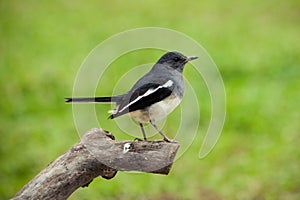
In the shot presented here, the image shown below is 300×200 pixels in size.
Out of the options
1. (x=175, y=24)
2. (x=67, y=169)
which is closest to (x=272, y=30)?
(x=175, y=24)

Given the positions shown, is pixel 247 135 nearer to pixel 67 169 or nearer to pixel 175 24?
pixel 67 169

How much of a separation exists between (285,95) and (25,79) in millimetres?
4720

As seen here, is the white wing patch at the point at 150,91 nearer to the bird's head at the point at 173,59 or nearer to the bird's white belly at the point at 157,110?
the bird's white belly at the point at 157,110

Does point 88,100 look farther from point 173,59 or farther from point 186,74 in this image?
point 186,74

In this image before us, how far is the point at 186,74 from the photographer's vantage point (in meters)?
12.2

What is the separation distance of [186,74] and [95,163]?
24.8 feet

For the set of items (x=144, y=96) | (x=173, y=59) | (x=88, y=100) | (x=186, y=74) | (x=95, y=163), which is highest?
(x=186, y=74)

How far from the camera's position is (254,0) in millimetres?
17328

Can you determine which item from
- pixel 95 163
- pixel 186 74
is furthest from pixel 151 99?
pixel 186 74

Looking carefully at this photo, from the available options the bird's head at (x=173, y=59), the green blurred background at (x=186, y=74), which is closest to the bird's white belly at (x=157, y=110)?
the bird's head at (x=173, y=59)

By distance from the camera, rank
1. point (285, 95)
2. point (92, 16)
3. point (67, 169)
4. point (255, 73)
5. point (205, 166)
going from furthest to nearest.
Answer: point (92, 16) < point (255, 73) < point (285, 95) < point (205, 166) < point (67, 169)

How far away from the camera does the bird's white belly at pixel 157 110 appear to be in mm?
4918

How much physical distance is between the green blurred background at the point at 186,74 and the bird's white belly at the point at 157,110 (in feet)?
8.71

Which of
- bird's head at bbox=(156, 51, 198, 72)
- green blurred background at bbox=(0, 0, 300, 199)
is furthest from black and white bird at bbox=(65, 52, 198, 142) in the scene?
green blurred background at bbox=(0, 0, 300, 199)
